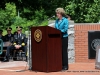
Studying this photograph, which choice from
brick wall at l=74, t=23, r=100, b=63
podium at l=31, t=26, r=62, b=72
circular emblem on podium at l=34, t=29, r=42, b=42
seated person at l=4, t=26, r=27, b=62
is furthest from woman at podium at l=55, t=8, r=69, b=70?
seated person at l=4, t=26, r=27, b=62

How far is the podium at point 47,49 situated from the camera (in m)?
9.56

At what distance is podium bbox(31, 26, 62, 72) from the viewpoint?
9.56m

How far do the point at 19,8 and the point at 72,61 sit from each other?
8.99 metres

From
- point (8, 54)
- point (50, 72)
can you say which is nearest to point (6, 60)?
point (8, 54)

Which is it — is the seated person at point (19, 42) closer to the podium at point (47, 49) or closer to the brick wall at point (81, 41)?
the brick wall at point (81, 41)

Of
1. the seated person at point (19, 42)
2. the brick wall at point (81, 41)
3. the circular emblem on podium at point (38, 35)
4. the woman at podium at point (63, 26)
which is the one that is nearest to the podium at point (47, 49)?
the circular emblem on podium at point (38, 35)

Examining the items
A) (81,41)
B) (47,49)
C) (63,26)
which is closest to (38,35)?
(47,49)

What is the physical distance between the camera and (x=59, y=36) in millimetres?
9789

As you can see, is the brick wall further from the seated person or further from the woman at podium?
the woman at podium

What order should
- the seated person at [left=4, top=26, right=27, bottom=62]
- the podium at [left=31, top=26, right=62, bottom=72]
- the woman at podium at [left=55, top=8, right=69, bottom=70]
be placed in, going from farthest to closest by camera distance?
the seated person at [left=4, top=26, right=27, bottom=62] → the woman at podium at [left=55, top=8, right=69, bottom=70] → the podium at [left=31, top=26, right=62, bottom=72]

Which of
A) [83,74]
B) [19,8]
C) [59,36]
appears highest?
[19,8]

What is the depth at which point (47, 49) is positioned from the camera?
31.4 ft

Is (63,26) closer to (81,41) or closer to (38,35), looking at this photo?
(38,35)

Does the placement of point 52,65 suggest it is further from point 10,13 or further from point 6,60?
point 10,13
